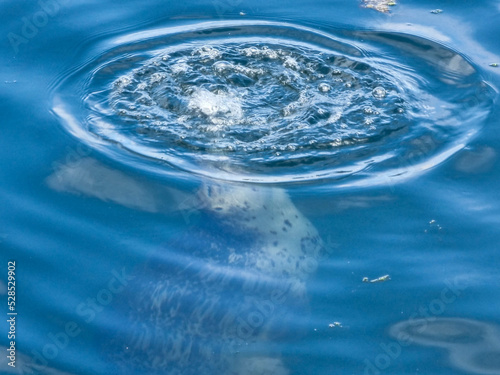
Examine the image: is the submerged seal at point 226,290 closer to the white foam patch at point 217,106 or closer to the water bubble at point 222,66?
the white foam patch at point 217,106

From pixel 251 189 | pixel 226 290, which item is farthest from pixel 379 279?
pixel 251 189

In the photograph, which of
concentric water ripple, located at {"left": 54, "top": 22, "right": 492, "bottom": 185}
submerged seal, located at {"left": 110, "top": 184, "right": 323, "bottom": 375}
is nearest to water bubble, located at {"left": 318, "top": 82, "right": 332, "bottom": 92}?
concentric water ripple, located at {"left": 54, "top": 22, "right": 492, "bottom": 185}

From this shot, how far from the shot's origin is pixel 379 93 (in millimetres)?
6465

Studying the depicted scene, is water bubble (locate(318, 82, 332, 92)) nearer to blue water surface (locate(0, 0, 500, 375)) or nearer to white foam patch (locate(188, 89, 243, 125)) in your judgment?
blue water surface (locate(0, 0, 500, 375))

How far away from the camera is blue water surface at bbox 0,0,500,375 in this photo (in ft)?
14.7

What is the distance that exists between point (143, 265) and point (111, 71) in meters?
2.74

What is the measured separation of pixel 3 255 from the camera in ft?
16.6

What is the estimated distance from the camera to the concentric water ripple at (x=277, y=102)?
5.83 meters

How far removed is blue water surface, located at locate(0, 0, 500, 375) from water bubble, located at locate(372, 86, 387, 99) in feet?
0.09

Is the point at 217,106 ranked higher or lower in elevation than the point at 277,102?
lower

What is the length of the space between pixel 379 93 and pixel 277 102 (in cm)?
94

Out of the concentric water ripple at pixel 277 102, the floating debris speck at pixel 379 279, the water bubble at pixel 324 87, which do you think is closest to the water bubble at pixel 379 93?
the concentric water ripple at pixel 277 102

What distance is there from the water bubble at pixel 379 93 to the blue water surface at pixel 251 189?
0.09ft

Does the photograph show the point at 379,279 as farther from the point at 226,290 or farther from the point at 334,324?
the point at 226,290
